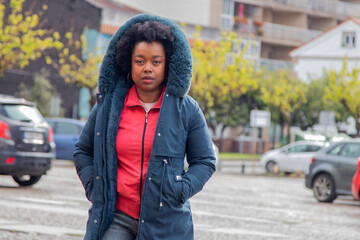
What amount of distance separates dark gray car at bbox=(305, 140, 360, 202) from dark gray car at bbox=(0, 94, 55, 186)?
624 cm

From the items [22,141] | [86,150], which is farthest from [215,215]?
[86,150]

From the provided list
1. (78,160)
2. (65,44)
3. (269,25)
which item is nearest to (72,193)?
(78,160)

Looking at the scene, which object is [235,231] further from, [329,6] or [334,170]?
[329,6]

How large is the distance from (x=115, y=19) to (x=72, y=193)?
4255cm

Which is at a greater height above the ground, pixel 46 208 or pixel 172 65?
pixel 172 65

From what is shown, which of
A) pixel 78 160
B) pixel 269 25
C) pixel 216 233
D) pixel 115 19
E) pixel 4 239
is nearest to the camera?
pixel 78 160

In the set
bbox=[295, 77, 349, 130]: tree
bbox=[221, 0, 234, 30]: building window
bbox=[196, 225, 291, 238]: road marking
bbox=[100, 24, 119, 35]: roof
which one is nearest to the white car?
bbox=[295, 77, 349, 130]: tree

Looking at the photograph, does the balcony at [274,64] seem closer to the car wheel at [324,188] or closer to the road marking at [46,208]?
the car wheel at [324,188]

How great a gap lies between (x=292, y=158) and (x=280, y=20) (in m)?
45.1

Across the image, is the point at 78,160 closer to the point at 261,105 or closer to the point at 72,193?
the point at 72,193

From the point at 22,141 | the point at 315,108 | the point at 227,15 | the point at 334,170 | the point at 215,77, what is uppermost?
the point at 227,15

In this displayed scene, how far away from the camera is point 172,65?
4.16 meters

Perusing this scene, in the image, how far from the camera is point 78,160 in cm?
420

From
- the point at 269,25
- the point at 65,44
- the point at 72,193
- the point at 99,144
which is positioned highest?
the point at 269,25
